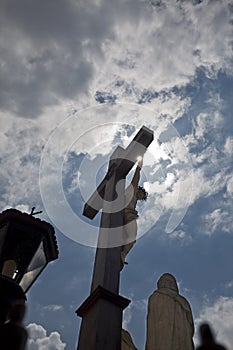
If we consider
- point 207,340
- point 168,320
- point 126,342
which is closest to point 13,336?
point 207,340

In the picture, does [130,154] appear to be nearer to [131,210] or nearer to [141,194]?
[141,194]

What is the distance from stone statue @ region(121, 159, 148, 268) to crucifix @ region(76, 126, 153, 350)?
8 cm

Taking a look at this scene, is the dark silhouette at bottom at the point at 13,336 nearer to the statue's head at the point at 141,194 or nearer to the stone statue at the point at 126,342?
the stone statue at the point at 126,342

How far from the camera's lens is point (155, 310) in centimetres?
414

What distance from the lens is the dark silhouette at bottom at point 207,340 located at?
5.68 ft

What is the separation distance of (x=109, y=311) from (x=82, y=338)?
341 millimetres

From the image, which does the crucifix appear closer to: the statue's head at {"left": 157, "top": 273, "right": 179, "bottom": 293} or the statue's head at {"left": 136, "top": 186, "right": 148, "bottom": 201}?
the statue's head at {"left": 136, "top": 186, "right": 148, "bottom": 201}

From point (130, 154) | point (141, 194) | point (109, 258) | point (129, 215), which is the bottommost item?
point (109, 258)

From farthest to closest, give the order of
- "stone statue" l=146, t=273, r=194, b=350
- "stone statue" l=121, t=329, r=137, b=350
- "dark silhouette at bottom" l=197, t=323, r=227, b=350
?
"stone statue" l=121, t=329, r=137, b=350 → "stone statue" l=146, t=273, r=194, b=350 → "dark silhouette at bottom" l=197, t=323, r=227, b=350

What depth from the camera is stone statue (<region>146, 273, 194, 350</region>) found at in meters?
3.78

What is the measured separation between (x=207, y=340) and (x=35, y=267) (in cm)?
282

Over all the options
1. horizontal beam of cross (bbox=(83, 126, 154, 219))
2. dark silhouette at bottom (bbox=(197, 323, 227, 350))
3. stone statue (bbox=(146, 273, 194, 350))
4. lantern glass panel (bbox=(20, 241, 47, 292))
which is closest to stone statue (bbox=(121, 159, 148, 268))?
horizontal beam of cross (bbox=(83, 126, 154, 219))

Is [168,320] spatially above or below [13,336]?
above

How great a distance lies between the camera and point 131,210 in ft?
17.0
